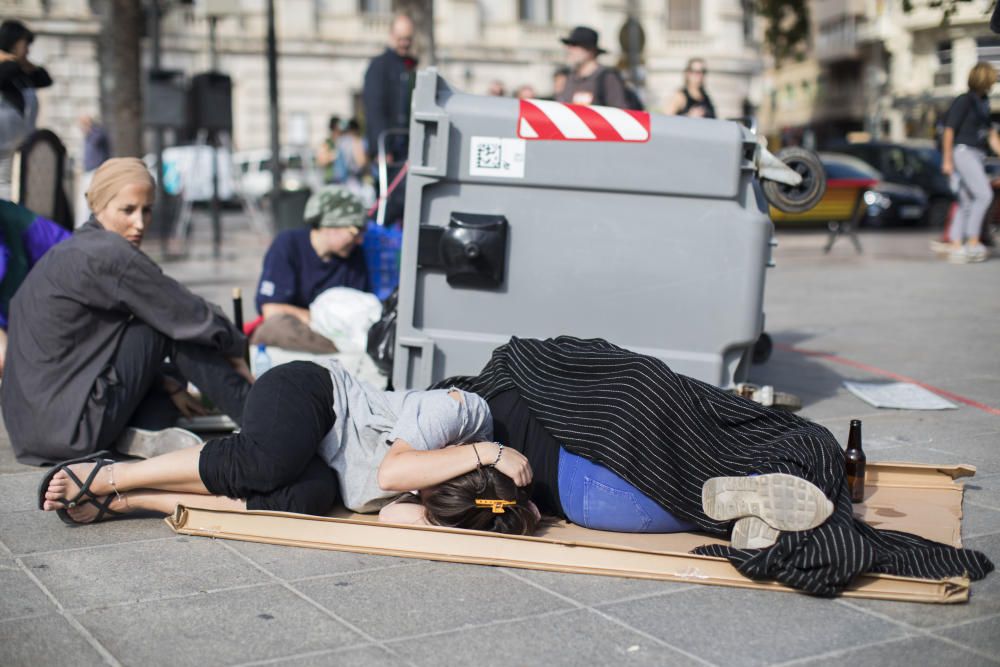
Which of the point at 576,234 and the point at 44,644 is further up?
the point at 576,234

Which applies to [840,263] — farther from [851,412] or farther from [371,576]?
[371,576]

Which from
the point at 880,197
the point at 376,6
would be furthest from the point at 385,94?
the point at 376,6

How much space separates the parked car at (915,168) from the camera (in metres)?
21.5

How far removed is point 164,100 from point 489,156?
406 inches

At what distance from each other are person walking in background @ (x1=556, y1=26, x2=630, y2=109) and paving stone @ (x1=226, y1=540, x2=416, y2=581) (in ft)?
16.7

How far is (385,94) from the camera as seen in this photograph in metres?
9.11

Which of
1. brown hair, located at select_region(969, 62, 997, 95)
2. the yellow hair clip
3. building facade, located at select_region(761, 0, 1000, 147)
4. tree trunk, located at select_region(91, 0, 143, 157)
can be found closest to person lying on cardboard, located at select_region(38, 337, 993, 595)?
the yellow hair clip

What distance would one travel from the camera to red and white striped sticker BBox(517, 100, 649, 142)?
5328 millimetres

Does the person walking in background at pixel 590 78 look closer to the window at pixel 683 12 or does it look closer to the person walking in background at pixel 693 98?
the person walking in background at pixel 693 98

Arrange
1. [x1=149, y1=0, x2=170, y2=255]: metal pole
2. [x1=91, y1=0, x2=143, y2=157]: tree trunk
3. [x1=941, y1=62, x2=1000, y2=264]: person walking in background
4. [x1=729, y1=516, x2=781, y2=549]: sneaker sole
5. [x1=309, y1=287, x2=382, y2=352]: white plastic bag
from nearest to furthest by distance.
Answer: [x1=729, y1=516, x2=781, y2=549]: sneaker sole < [x1=309, y1=287, x2=382, y2=352]: white plastic bag < [x1=941, y1=62, x2=1000, y2=264]: person walking in background < [x1=149, y1=0, x2=170, y2=255]: metal pole < [x1=91, y1=0, x2=143, y2=157]: tree trunk

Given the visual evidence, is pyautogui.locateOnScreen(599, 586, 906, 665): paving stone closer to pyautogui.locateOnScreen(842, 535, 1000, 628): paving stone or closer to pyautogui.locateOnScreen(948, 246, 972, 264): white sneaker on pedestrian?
pyautogui.locateOnScreen(842, 535, 1000, 628): paving stone

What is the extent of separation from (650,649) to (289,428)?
4.79ft

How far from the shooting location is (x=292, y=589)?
3.50 meters

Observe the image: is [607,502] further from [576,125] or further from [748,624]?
[576,125]
